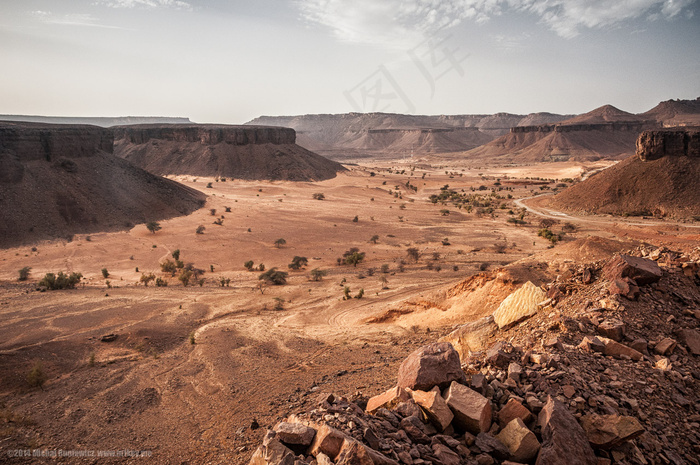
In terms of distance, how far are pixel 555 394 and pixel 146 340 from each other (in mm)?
11916

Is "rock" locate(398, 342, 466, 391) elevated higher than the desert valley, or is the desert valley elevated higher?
"rock" locate(398, 342, 466, 391)

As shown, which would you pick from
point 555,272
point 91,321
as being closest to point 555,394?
point 555,272

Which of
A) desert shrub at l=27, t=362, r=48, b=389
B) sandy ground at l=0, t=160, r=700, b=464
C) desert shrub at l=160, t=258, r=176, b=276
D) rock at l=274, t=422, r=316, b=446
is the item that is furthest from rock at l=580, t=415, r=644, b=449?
desert shrub at l=160, t=258, r=176, b=276

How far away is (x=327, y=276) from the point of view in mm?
22188

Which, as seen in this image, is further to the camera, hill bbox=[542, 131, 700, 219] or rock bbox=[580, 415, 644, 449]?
hill bbox=[542, 131, 700, 219]

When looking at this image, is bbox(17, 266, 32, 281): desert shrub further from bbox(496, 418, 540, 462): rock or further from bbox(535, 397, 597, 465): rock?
bbox(535, 397, 597, 465): rock

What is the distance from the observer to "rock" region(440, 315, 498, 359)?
8.62 m

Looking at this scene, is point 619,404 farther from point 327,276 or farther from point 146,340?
point 327,276

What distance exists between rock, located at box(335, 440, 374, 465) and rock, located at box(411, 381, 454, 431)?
121 cm

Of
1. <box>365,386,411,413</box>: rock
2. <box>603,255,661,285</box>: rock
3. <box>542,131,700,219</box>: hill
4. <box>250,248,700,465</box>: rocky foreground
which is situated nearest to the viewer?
<box>250,248,700,465</box>: rocky foreground

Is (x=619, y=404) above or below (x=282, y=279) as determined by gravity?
above

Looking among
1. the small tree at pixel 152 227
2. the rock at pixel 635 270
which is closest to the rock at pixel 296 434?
the rock at pixel 635 270

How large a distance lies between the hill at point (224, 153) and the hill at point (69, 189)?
30.5m

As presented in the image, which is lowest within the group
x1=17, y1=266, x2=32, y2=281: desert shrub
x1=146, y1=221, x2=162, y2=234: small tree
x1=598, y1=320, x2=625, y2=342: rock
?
x1=17, y1=266, x2=32, y2=281: desert shrub
